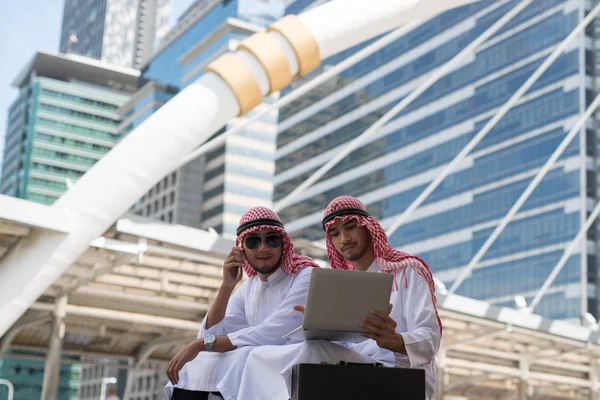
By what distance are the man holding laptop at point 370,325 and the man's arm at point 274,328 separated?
0.29 m

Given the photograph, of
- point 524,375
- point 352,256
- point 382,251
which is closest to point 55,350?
point 352,256

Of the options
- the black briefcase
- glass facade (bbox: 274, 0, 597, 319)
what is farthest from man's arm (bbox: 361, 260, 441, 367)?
glass facade (bbox: 274, 0, 597, 319)

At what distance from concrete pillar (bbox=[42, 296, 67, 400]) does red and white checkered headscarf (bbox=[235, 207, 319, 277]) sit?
34.1 ft

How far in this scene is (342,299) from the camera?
3.37 meters

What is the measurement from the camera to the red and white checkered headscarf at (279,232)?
4246 millimetres

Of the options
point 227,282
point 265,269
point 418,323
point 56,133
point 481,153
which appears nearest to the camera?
point 418,323

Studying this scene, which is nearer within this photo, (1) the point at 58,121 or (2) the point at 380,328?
(2) the point at 380,328

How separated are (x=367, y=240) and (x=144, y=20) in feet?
659

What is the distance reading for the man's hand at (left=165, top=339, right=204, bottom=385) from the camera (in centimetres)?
391

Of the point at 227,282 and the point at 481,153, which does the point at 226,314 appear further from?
the point at 481,153

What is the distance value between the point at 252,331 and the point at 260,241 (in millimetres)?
472

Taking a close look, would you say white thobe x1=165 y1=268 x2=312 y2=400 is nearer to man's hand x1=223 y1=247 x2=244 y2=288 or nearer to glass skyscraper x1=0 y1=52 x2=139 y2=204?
man's hand x1=223 y1=247 x2=244 y2=288

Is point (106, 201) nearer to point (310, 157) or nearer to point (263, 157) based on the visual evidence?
point (310, 157)

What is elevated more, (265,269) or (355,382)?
(265,269)
